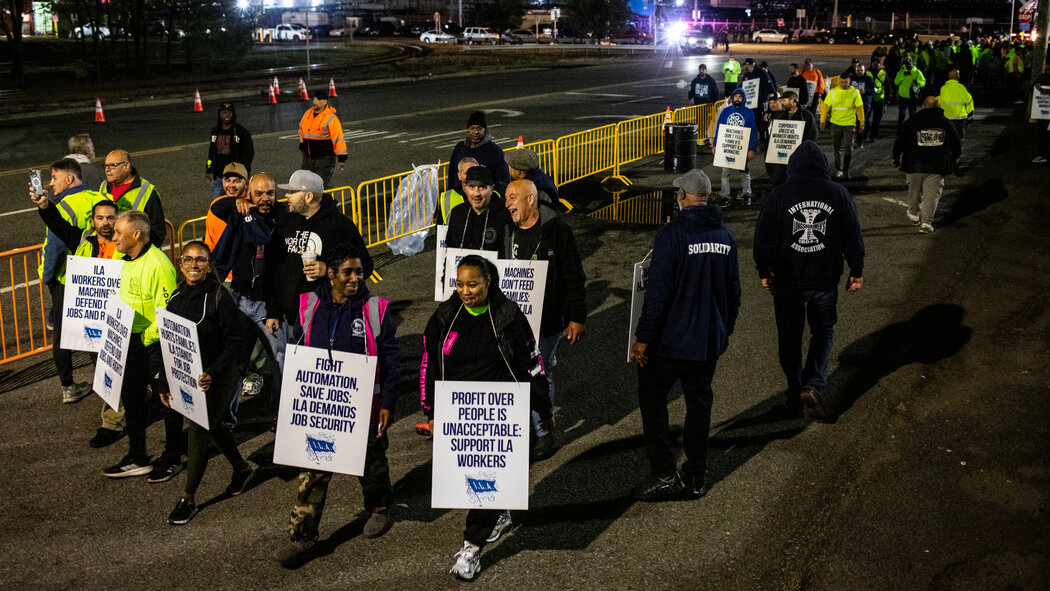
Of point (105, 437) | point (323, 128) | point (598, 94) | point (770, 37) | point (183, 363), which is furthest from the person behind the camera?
point (770, 37)

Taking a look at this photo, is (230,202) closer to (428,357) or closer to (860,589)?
(428,357)

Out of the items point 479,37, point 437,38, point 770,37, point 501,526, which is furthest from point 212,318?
point 770,37

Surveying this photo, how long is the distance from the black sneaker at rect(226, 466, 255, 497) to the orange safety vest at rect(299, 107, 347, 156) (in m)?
8.01

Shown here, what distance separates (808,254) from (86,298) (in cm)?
544

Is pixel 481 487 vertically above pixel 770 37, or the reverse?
pixel 770 37

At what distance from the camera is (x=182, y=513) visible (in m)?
6.10

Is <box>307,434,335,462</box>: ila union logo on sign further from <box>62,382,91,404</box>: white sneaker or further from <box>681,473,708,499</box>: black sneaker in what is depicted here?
<box>62,382,91,404</box>: white sneaker

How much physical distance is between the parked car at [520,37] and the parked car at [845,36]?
2233cm

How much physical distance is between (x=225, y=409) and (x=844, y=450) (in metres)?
4.32

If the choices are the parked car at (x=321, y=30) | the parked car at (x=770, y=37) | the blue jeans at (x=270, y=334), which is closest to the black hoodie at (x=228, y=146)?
the blue jeans at (x=270, y=334)

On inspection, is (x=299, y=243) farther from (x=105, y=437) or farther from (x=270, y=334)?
(x=105, y=437)

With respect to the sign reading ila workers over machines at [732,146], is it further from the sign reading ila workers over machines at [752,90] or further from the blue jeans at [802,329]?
the blue jeans at [802,329]

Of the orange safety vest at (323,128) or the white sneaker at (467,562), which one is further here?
the orange safety vest at (323,128)

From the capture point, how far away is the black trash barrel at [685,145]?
1786 cm
